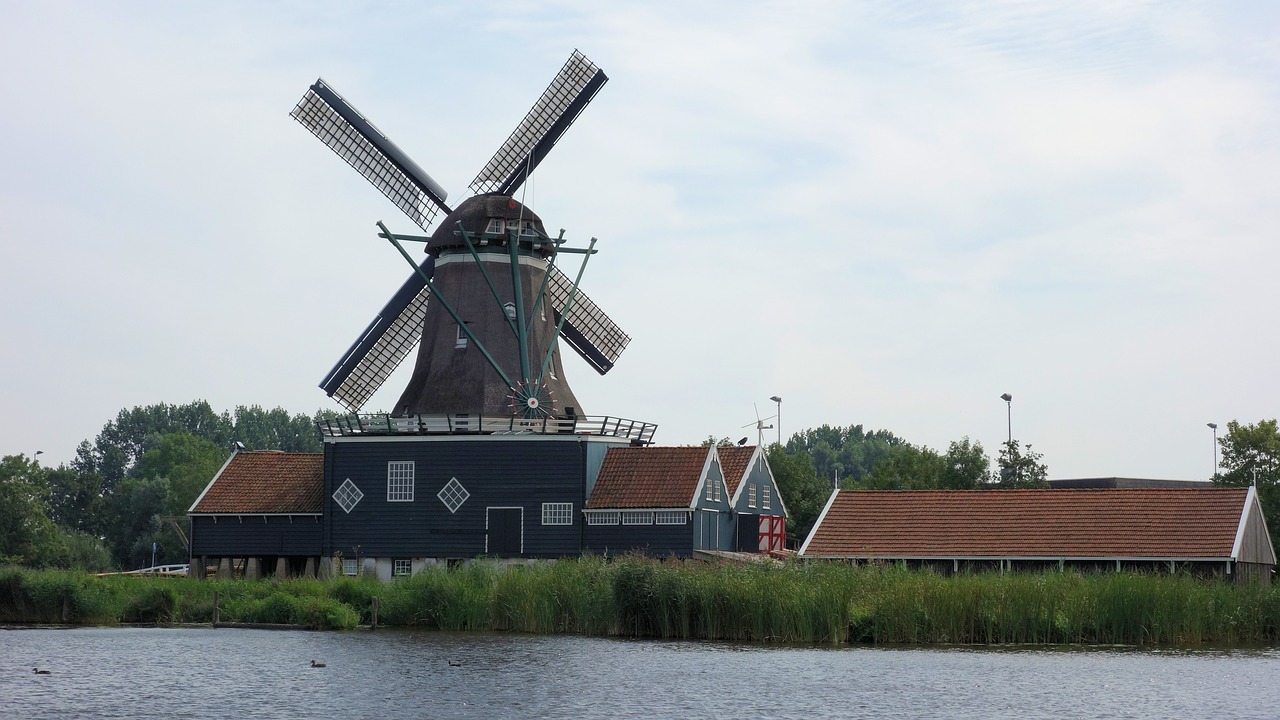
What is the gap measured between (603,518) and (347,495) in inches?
295

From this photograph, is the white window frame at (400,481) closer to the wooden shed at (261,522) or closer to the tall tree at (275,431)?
the wooden shed at (261,522)

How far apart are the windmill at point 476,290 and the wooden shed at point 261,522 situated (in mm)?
3064

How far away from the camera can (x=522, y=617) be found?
36.2m

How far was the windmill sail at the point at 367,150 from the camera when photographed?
4922cm

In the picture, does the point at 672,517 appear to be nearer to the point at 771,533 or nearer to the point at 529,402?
the point at 771,533

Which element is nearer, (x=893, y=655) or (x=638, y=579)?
(x=893, y=655)

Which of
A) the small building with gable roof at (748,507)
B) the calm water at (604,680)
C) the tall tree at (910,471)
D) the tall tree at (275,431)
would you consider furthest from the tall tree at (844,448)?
the calm water at (604,680)

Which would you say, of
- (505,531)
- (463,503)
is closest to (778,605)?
(505,531)

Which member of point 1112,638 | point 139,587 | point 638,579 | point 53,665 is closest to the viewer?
point 53,665

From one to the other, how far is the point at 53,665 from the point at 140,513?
59767mm

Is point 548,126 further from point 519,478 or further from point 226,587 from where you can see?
point 226,587

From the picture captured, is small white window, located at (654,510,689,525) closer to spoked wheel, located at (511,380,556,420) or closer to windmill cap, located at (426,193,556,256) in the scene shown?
spoked wheel, located at (511,380,556,420)

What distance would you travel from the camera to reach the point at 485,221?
1869 inches

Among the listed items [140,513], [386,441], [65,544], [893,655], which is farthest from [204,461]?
[893,655]
